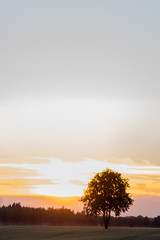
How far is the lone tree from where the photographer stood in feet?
325

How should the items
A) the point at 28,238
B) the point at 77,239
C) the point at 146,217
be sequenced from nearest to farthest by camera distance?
1. the point at 77,239
2. the point at 28,238
3. the point at 146,217

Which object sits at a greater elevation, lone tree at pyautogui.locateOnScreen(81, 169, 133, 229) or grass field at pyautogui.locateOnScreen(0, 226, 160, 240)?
lone tree at pyautogui.locateOnScreen(81, 169, 133, 229)

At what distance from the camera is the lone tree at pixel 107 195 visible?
99.1m

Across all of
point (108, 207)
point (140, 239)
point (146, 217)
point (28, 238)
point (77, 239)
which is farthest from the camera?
point (146, 217)

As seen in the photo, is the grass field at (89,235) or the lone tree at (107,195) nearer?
the grass field at (89,235)

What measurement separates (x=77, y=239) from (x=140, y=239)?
12.0m

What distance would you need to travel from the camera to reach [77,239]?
2496 inches

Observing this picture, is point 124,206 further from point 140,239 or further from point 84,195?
point 140,239

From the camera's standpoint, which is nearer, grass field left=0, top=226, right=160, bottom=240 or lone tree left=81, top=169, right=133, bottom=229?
grass field left=0, top=226, right=160, bottom=240

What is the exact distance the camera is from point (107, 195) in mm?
99062

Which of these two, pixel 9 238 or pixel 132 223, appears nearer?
pixel 9 238

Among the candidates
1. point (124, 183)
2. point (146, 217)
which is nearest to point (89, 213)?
point (124, 183)

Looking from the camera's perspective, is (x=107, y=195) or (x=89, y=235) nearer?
(x=89, y=235)

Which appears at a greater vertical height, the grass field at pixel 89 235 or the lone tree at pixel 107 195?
the lone tree at pixel 107 195
